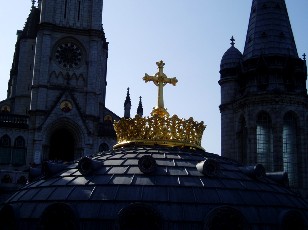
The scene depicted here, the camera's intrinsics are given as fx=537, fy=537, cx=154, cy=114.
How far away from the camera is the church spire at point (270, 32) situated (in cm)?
4681

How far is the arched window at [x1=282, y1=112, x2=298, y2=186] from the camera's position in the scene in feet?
145

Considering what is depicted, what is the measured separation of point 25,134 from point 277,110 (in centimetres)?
3419

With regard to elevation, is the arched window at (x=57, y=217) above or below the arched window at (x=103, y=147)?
below

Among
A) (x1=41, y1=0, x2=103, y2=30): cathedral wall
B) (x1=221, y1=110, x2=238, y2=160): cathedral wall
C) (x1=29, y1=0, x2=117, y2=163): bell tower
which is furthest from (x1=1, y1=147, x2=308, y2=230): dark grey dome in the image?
A: (x1=41, y1=0, x2=103, y2=30): cathedral wall

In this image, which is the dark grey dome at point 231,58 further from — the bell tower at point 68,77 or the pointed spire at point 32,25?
the pointed spire at point 32,25

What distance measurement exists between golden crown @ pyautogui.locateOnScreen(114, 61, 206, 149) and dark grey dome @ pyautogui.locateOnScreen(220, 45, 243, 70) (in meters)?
35.6

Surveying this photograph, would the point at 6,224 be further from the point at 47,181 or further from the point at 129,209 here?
the point at 129,209

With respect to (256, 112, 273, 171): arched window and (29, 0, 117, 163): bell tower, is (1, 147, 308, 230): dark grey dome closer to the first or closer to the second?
(256, 112, 273, 171): arched window

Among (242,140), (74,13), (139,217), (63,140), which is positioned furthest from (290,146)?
(74,13)

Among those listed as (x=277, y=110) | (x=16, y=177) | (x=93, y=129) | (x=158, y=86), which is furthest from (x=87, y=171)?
(x=93, y=129)

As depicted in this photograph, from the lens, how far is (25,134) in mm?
66750

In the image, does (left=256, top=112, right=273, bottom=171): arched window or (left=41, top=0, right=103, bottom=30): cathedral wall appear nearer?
(left=256, top=112, right=273, bottom=171): arched window

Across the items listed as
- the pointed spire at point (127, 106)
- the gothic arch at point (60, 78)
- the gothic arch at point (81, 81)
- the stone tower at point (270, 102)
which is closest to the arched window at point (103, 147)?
the gothic arch at point (81, 81)

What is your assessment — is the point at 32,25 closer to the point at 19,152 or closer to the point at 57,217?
the point at 19,152
